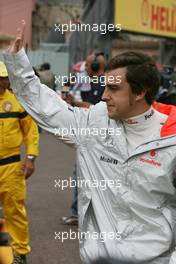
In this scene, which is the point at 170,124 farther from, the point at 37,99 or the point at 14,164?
the point at 14,164

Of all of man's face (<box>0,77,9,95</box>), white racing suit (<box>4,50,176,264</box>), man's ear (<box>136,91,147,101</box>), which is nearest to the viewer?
white racing suit (<box>4,50,176,264</box>)

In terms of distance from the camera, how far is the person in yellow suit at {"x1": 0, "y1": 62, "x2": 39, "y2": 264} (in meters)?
5.95

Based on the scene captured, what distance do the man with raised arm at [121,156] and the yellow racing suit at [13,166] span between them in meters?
2.67

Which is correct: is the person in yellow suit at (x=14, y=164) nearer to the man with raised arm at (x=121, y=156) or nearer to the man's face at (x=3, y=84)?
the man's face at (x=3, y=84)

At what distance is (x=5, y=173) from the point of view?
5957 mm

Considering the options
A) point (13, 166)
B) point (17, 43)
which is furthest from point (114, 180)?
point (13, 166)

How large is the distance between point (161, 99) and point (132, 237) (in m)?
5.24

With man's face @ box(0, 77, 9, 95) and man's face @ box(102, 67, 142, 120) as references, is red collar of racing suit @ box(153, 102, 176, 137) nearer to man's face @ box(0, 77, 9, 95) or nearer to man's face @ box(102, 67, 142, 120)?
man's face @ box(102, 67, 142, 120)

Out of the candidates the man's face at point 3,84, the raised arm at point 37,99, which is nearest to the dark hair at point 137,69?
the raised arm at point 37,99

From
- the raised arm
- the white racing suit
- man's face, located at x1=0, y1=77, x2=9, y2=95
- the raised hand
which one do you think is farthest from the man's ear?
man's face, located at x1=0, y1=77, x2=9, y2=95

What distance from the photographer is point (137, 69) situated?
3.19 metres

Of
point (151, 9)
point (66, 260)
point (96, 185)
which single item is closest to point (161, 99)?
point (66, 260)

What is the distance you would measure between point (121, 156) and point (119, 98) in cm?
27

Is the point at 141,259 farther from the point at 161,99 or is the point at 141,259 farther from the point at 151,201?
the point at 161,99
